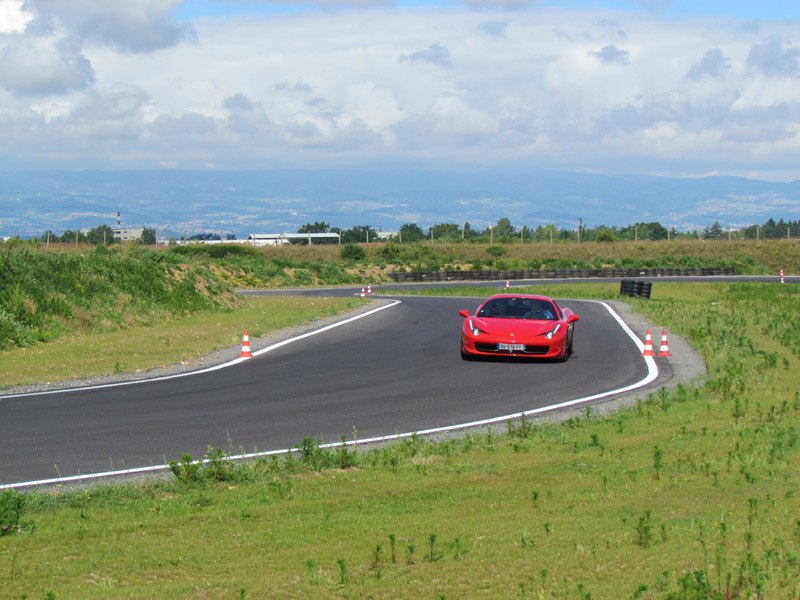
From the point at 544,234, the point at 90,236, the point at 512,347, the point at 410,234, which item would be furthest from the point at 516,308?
the point at 544,234

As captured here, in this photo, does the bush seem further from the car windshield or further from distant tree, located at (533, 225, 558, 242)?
the car windshield

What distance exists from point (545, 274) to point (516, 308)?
56.8 metres

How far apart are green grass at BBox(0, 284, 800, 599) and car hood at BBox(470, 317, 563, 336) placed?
782 centimetres

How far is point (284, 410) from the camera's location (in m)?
14.5

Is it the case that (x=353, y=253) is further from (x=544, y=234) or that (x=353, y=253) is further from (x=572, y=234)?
(x=572, y=234)

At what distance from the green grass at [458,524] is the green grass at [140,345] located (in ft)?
31.1

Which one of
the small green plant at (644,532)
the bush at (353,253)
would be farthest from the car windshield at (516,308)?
the bush at (353,253)

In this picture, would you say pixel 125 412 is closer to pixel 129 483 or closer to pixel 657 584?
pixel 129 483

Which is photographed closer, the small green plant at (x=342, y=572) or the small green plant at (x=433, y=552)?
the small green plant at (x=342, y=572)

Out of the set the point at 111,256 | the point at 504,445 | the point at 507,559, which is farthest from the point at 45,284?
the point at 507,559

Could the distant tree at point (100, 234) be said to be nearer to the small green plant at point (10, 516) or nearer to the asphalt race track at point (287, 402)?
the asphalt race track at point (287, 402)

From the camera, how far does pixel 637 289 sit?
160ft

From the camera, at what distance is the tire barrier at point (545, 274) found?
75.3 metres

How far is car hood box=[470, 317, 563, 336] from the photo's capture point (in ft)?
67.2
